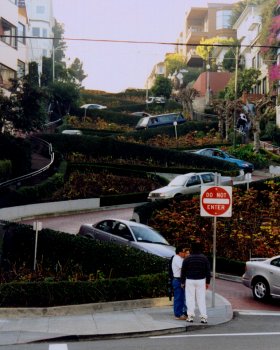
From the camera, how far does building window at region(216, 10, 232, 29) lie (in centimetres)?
10669

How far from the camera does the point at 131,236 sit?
62.8 feet

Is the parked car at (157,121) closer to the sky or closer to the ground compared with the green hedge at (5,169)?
closer to the sky

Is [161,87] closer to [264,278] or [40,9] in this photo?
[40,9]

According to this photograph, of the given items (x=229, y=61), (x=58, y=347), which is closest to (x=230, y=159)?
(x=58, y=347)

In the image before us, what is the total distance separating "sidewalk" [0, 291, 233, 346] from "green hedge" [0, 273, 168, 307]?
20cm

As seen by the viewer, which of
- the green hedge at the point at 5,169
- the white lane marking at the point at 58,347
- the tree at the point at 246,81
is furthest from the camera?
the tree at the point at 246,81

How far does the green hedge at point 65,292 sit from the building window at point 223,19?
9645 centimetres

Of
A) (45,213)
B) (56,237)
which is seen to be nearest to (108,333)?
(56,237)

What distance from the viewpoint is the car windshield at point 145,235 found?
1923cm

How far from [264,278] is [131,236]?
4.56m

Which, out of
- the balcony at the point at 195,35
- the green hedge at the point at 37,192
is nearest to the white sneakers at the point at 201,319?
the green hedge at the point at 37,192

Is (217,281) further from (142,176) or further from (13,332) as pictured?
(142,176)

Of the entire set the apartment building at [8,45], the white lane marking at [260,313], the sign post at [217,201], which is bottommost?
the white lane marking at [260,313]

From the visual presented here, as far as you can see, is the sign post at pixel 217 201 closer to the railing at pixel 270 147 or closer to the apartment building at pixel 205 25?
the railing at pixel 270 147
